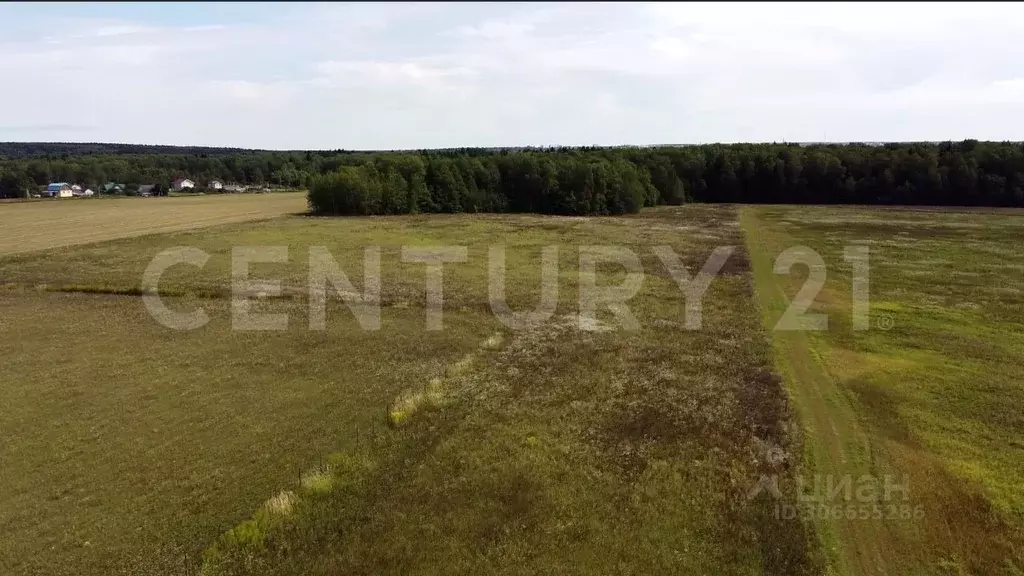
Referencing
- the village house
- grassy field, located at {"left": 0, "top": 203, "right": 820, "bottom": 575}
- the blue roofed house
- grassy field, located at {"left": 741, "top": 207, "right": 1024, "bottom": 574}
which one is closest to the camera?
grassy field, located at {"left": 0, "top": 203, "right": 820, "bottom": 575}

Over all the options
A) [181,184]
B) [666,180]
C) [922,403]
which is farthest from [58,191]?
[922,403]

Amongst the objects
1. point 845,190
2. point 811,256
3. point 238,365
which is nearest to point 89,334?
point 238,365

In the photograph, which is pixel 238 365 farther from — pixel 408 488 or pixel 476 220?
pixel 476 220

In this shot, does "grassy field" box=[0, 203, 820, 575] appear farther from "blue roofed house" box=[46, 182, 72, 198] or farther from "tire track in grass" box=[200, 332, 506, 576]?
"blue roofed house" box=[46, 182, 72, 198]

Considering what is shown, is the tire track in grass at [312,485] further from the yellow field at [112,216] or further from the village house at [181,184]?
the village house at [181,184]

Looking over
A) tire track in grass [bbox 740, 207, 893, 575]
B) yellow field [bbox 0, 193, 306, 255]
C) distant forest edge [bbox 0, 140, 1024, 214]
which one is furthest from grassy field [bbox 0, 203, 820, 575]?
distant forest edge [bbox 0, 140, 1024, 214]

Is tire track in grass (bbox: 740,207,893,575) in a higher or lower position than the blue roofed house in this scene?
lower
